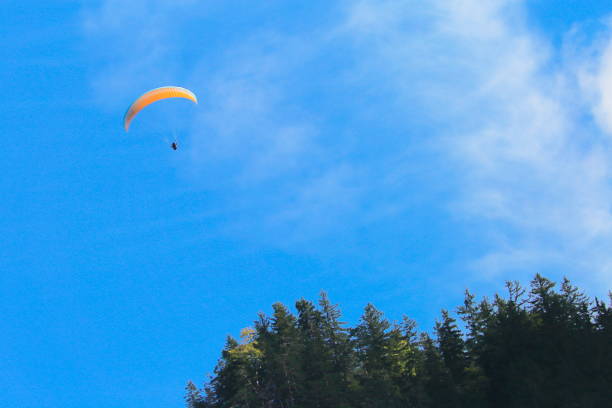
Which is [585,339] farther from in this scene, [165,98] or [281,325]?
[165,98]

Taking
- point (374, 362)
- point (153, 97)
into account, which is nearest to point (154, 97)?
point (153, 97)

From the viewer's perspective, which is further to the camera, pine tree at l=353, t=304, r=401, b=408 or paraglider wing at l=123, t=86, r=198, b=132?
paraglider wing at l=123, t=86, r=198, b=132

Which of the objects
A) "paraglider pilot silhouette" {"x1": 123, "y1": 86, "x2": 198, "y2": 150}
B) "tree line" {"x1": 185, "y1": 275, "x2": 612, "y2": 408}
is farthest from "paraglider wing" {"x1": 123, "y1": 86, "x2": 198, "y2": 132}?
"tree line" {"x1": 185, "y1": 275, "x2": 612, "y2": 408}

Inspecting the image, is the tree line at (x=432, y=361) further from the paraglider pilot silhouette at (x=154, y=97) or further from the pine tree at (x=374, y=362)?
the paraglider pilot silhouette at (x=154, y=97)

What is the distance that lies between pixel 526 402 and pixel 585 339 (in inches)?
345

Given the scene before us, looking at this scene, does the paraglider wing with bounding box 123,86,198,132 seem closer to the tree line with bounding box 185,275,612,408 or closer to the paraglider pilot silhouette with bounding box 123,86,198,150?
the paraglider pilot silhouette with bounding box 123,86,198,150

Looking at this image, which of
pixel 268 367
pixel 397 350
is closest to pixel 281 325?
pixel 268 367

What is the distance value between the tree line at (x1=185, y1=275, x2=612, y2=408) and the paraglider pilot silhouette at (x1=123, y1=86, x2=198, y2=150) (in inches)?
922

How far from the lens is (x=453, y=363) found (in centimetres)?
5688

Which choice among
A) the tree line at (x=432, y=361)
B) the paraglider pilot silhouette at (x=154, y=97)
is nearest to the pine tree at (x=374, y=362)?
the tree line at (x=432, y=361)

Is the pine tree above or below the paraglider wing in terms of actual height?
below

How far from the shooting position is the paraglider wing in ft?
205

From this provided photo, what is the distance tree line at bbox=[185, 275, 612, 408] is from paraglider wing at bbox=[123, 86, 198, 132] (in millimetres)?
23520

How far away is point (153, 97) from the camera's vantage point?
207 feet
